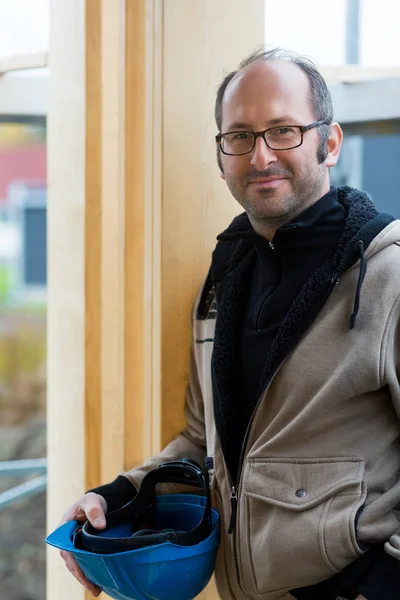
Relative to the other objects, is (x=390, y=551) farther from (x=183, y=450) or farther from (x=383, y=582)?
(x=183, y=450)

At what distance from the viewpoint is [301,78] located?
134 centimetres

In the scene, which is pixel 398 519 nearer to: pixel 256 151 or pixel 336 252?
pixel 336 252

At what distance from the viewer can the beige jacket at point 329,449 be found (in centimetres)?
118

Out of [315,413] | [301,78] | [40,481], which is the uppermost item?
[301,78]

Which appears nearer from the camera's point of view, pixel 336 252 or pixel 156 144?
pixel 336 252

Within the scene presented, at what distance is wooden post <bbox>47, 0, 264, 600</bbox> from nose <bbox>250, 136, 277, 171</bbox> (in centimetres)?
36

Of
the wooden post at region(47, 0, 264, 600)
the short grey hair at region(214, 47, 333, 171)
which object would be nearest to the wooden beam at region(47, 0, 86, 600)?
the wooden post at region(47, 0, 264, 600)

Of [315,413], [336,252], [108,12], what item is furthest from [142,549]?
[108,12]

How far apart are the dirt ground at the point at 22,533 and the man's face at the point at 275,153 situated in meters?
1.23

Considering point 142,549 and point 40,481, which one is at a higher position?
point 142,549

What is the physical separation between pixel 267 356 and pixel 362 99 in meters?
0.77

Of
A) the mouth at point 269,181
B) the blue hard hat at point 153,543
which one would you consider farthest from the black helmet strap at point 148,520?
the mouth at point 269,181

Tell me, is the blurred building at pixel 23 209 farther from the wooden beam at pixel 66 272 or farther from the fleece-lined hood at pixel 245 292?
the fleece-lined hood at pixel 245 292

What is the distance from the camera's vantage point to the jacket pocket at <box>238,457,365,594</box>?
1.18 meters
